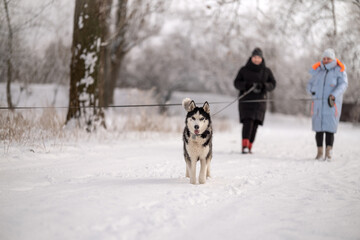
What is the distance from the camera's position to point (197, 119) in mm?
3627

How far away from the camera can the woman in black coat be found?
707cm

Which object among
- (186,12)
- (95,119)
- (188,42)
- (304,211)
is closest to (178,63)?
(188,42)

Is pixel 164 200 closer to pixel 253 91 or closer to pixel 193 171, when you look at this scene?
pixel 193 171

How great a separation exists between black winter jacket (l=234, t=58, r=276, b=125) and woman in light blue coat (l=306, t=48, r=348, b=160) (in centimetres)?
113

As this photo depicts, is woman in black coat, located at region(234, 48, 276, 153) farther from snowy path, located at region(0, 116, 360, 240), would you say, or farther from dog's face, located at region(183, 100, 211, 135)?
dog's face, located at region(183, 100, 211, 135)

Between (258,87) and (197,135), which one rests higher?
(258,87)

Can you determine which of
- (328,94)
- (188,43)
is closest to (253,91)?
(328,94)

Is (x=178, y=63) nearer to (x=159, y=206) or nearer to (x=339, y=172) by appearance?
(x=339, y=172)

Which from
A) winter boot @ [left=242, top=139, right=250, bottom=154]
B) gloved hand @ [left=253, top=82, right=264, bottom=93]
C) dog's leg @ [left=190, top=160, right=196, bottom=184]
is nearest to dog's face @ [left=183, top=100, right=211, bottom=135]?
dog's leg @ [left=190, top=160, right=196, bottom=184]

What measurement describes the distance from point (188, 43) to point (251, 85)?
889 inches

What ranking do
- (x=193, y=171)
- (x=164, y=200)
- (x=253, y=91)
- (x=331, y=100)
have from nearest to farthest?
1. (x=164, y=200)
2. (x=193, y=171)
3. (x=331, y=100)
4. (x=253, y=91)

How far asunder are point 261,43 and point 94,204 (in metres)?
22.1

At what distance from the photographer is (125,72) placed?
29.0 metres

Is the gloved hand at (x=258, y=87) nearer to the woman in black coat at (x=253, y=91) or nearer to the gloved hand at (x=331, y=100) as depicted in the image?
the woman in black coat at (x=253, y=91)
